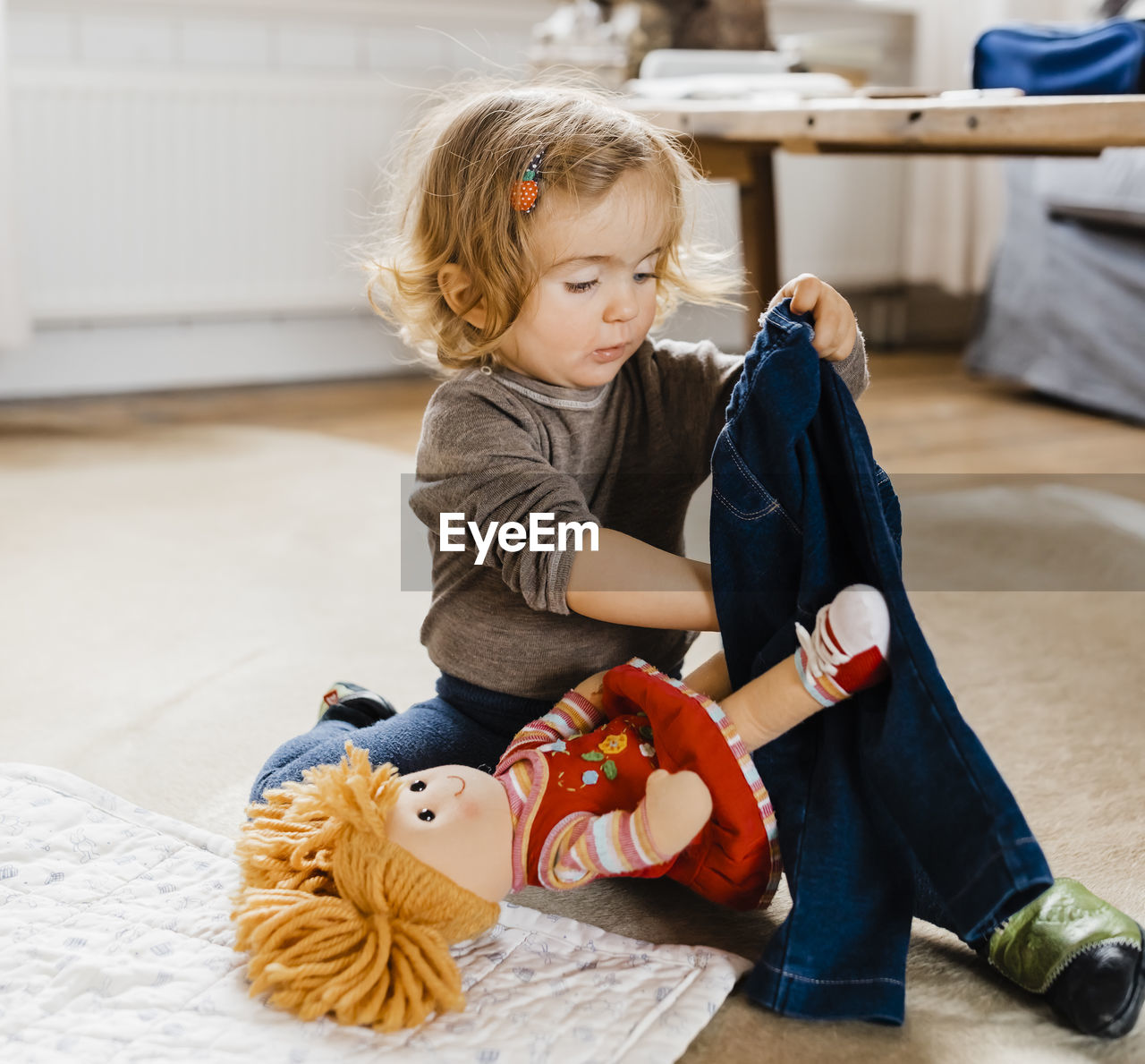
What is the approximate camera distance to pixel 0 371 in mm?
2434

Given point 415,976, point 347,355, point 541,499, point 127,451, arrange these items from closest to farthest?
point 415,976 < point 541,499 < point 127,451 < point 347,355

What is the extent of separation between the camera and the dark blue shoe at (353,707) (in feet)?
3.28

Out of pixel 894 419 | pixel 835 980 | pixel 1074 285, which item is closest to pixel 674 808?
pixel 835 980

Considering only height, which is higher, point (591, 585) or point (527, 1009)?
point (591, 585)

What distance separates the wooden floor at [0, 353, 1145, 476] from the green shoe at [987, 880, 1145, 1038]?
50.3 inches

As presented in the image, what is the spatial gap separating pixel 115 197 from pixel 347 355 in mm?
580

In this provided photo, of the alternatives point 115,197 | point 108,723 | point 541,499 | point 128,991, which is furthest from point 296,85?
point 128,991

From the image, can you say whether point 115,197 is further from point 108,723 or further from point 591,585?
point 591,585

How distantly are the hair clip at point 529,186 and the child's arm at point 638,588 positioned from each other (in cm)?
22

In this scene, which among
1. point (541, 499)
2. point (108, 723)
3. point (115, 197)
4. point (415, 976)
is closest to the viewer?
point (415, 976)

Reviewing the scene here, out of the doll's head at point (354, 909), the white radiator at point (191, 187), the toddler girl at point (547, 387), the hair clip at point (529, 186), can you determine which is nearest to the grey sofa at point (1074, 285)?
the white radiator at point (191, 187)

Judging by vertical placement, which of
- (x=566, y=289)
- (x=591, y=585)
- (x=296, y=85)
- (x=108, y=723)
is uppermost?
(x=296, y=85)

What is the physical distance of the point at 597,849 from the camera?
71 centimetres

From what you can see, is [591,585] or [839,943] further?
[591,585]
